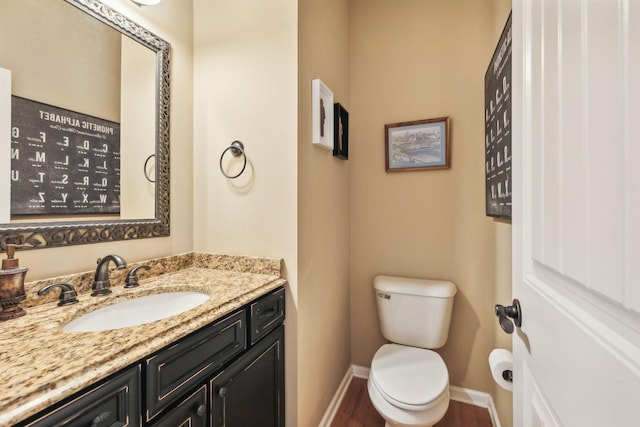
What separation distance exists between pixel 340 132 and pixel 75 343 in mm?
1534

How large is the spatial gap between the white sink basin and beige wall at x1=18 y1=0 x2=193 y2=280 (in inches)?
10.1

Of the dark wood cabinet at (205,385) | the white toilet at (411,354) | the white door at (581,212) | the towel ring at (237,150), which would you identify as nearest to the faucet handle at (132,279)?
the dark wood cabinet at (205,385)

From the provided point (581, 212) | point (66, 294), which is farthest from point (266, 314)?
point (581, 212)

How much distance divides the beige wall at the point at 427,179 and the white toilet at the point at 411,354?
8.0 inches

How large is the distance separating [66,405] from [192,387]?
1.10 ft

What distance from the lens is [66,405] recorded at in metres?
0.53

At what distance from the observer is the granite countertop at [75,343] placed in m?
0.50

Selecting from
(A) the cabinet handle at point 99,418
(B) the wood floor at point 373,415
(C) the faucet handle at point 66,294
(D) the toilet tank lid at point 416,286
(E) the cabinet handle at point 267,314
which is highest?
(C) the faucet handle at point 66,294

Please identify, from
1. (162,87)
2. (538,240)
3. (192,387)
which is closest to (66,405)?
(192,387)

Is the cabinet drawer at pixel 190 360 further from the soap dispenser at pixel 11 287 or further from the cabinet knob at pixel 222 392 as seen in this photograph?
the soap dispenser at pixel 11 287

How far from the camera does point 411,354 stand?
1.57 meters

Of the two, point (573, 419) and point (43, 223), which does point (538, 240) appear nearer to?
point (573, 419)

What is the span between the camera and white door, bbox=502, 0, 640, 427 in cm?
34

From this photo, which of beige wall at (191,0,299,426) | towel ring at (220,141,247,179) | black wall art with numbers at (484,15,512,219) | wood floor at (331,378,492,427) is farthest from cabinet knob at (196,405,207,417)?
black wall art with numbers at (484,15,512,219)
